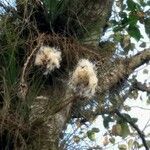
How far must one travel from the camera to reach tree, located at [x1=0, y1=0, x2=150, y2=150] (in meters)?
2.00

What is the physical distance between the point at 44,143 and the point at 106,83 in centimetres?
50

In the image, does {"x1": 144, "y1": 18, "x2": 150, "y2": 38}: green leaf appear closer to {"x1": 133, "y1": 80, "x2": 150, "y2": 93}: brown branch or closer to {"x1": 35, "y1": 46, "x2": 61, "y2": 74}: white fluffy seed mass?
{"x1": 133, "y1": 80, "x2": 150, "y2": 93}: brown branch

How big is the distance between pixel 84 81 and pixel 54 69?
0.19m

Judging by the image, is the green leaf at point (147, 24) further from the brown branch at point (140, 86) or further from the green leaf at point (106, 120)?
the green leaf at point (106, 120)

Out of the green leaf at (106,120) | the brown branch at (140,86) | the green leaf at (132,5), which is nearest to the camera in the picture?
the brown branch at (140,86)

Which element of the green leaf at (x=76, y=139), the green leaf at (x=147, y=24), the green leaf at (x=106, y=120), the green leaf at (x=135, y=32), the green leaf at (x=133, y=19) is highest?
the green leaf at (x=147, y=24)

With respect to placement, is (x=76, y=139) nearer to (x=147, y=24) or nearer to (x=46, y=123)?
(x=46, y=123)

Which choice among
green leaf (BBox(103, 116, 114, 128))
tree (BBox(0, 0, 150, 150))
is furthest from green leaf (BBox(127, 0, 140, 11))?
green leaf (BBox(103, 116, 114, 128))

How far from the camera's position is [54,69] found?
2.23m

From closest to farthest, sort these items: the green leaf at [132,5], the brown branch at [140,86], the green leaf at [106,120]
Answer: the brown branch at [140,86]
the green leaf at [132,5]
the green leaf at [106,120]

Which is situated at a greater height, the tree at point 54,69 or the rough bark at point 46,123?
the tree at point 54,69

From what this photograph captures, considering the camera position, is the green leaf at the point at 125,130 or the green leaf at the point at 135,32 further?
the green leaf at the point at 125,130

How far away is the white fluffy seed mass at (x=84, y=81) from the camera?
6.81 feet

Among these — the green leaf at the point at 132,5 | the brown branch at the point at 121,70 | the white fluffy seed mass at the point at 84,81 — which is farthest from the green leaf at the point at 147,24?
the white fluffy seed mass at the point at 84,81
